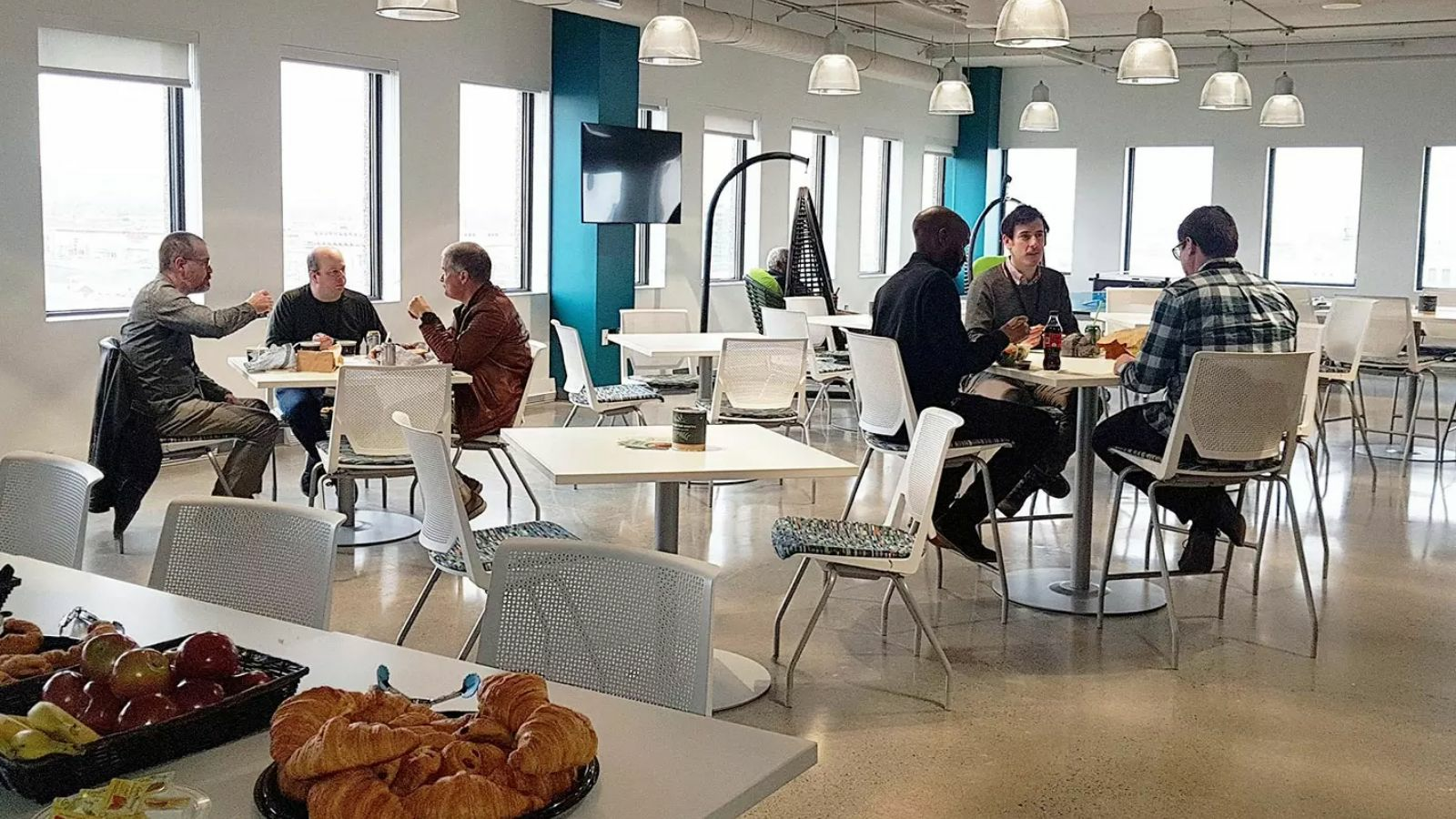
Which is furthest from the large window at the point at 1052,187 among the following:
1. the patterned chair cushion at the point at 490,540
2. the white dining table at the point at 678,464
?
the patterned chair cushion at the point at 490,540

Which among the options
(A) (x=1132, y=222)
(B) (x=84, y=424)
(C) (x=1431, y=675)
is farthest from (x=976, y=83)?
(C) (x=1431, y=675)

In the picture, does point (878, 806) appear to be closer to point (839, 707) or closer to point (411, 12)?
point (839, 707)

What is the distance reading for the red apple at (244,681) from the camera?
190cm

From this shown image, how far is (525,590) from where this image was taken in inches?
103

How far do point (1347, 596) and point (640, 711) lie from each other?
14.5 ft

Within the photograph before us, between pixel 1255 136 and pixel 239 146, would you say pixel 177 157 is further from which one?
pixel 1255 136

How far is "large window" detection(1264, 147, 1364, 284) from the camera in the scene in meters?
15.2

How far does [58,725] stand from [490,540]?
252cm

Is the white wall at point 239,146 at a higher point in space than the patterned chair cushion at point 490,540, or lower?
higher

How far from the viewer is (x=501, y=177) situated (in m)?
11.1

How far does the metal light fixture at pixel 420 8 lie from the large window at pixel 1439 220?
39.8 feet

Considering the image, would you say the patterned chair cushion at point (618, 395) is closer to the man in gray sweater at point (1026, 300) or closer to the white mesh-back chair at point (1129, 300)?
the man in gray sweater at point (1026, 300)

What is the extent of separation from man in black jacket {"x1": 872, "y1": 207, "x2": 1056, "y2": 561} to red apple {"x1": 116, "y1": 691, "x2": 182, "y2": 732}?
3.86 metres

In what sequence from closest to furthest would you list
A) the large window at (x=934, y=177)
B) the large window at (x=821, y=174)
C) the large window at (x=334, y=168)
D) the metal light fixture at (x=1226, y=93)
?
1. the metal light fixture at (x=1226, y=93)
2. the large window at (x=334, y=168)
3. the large window at (x=821, y=174)
4. the large window at (x=934, y=177)
